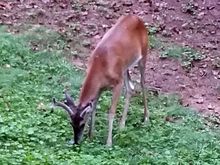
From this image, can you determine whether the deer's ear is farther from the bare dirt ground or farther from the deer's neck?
the bare dirt ground

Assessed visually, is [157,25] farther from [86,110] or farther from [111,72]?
[86,110]

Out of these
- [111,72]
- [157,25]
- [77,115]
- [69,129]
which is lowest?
[69,129]

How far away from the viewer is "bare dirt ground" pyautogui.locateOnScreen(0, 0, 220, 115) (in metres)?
11.6

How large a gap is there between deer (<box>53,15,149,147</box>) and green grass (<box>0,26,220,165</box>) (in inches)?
9.7

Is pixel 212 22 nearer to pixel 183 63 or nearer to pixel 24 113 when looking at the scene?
pixel 183 63

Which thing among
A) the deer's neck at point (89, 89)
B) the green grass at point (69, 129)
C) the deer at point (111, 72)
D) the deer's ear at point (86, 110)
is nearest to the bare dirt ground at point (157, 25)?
the green grass at point (69, 129)

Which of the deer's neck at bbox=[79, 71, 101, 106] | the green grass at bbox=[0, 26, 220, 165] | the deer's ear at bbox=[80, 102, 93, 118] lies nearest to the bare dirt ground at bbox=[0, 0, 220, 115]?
the green grass at bbox=[0, 26, 220, 165]

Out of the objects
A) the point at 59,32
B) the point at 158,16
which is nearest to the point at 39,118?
the point at 59,32

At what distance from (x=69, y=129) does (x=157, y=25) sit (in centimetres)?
565

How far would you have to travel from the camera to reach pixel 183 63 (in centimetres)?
1220

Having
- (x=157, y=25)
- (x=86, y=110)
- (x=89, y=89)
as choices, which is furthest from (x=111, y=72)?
(x=157, y=25)

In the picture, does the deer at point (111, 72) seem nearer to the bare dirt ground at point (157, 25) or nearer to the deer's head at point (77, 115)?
the deer's head at point (77, 115)

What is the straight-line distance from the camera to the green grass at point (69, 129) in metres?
7.61

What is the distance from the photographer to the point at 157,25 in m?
13.8
